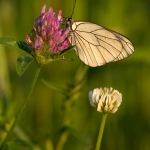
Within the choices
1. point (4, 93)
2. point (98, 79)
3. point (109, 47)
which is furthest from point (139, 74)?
point (4, 93)

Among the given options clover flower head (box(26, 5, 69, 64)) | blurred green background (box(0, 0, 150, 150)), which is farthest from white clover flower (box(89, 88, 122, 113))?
blurred green background (box(0, 0, 150, 150))

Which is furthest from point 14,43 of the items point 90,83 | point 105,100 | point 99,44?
point 90,83

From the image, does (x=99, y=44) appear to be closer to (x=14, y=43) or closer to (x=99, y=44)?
(x=99, y=44)

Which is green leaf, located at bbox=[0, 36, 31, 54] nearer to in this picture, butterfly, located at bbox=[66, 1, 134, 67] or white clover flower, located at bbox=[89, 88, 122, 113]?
white clover flower, located at bbox=[89, 88, 122, 113]

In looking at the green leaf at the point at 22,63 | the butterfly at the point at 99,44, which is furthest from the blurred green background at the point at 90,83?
the green leaf at the point at 22,63

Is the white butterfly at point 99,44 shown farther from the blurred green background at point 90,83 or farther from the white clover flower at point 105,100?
the white clover flower at point 105,100

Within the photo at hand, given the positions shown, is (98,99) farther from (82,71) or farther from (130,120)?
(130,120)
